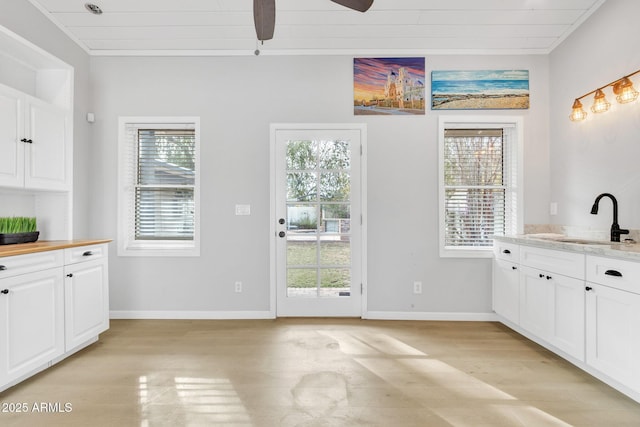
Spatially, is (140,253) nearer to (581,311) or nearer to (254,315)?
(254,315)

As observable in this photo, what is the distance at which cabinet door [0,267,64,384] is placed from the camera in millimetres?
1837

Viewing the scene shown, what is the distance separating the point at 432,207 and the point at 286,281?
71.9 inches

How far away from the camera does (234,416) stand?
1.69m

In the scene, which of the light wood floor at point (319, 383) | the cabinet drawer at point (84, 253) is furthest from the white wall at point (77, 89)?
the light wood floor at point (319, 383)

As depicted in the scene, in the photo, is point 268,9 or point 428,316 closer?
point 268,9

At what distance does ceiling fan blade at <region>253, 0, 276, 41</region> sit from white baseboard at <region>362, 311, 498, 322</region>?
2783mm

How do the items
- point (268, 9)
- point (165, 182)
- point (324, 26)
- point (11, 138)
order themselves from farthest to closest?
point (165, 182) < point (324, 26) < point (11, 138) < point (268, 9)

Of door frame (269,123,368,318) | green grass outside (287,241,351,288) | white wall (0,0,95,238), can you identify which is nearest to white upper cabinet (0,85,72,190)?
white wall (0,0,95,238)

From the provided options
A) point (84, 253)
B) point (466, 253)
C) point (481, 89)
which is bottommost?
point (466, 253)

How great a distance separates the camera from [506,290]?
2.89 meters

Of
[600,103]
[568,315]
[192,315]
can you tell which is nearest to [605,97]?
[600,103]

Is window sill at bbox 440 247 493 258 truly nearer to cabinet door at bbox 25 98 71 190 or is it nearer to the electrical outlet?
the electrical outlet

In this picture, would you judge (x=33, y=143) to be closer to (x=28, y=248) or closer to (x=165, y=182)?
(x=28, y=248)

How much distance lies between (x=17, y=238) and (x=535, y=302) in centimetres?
430
